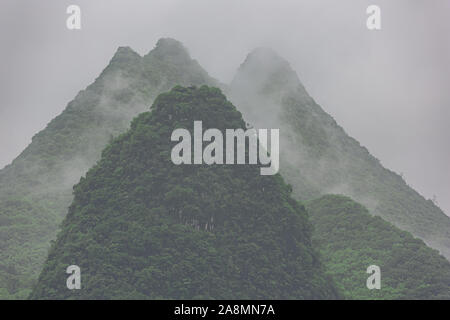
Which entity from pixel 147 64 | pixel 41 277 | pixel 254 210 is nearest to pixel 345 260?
pixel 254 210

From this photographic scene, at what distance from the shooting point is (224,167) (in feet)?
208

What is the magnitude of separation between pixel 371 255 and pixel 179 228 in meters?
17.7

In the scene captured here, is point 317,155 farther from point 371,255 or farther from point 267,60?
point 371,255

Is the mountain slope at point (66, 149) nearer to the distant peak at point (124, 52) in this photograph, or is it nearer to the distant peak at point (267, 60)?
the distant peak at point (124, 52)

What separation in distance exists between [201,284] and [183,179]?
7560mm

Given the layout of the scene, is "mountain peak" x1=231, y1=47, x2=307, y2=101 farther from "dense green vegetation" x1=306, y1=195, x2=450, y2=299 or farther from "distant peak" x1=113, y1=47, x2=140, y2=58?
"dense green vegetation" x1=306, y1=195, x2=450, y2=299

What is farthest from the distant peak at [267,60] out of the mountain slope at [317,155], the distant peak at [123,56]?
the distant peak at [123,56]

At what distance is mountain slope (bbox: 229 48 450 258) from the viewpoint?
88375mm

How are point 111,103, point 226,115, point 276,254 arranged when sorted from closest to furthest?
point 276,254 < point 226,115 < point 111,103

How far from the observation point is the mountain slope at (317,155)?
88.4 meters

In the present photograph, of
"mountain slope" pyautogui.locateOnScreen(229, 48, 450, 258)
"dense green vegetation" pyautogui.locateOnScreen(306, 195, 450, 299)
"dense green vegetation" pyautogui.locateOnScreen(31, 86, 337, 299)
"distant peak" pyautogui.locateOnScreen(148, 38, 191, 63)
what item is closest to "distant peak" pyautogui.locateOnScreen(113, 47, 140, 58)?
"distant peak" pyautogui.locateOnScreen(148, 38, 191, 63)

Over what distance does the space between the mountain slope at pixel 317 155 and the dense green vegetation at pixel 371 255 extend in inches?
398

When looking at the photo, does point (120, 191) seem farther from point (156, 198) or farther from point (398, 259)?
point (398, 259)

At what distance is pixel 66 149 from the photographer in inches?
3364
